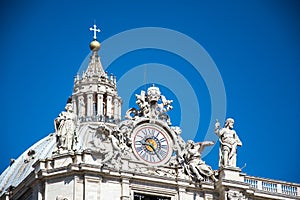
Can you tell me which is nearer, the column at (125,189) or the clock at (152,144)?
the column at (125,189)

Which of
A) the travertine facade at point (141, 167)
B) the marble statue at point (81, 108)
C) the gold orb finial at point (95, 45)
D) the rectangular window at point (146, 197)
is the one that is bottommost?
the rectangular window at point (146, 197)

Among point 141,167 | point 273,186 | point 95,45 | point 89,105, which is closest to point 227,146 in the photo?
point 273,186

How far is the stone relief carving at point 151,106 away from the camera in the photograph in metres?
71.8

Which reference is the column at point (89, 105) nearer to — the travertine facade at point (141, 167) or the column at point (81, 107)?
→ the column at point (81, 107)

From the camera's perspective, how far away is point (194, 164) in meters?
71.1

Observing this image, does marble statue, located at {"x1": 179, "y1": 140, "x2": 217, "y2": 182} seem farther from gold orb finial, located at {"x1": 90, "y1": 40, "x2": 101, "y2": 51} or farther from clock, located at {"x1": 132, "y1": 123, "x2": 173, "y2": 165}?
gold orb finial, located at {"x1": 90, "y1": 40, "x2": 101, "y2": 51}

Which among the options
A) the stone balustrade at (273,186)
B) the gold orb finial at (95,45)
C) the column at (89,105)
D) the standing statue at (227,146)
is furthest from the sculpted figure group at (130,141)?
the gold orb finial at (95,45)

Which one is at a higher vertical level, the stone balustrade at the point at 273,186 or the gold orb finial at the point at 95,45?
the gold orb finial at the point at 95,45

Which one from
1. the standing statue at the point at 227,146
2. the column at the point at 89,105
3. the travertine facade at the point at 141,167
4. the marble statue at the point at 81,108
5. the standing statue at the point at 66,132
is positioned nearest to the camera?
the travertine facade at the point at 141,167

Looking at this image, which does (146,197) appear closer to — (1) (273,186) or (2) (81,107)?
(1) (273,186)

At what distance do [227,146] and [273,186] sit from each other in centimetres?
383

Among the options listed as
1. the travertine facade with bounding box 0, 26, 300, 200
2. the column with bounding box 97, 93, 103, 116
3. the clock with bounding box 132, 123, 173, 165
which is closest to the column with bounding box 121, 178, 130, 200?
the travertine facade with bounding box 0, 26, 300, 200

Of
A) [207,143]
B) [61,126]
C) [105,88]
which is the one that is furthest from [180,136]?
[105,88]

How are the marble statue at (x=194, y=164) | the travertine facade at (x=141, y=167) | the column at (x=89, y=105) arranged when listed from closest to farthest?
the travertine facade at (x=141, y=167), the marble statue at (x=194, y=164), the column at (x=89, y=105)
